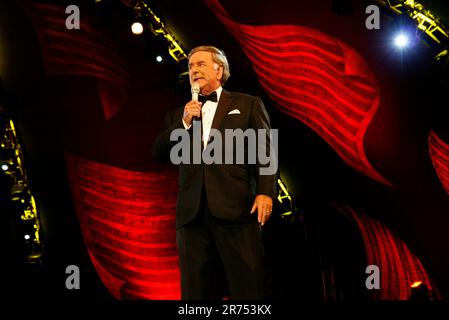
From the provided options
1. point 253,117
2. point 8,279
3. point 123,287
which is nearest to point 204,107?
point 253,117

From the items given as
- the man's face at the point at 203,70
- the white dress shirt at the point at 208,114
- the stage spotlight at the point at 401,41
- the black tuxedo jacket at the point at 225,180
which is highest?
the stage spotlight at the point at 401,41

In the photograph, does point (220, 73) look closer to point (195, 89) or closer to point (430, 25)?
point (195, 89)

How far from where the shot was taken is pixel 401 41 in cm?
387

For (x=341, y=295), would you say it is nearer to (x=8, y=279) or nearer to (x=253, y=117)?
(x=253, y=117)

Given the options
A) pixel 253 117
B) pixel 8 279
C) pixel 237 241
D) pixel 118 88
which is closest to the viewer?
Result: pixel 237 241

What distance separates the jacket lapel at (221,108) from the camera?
257cm

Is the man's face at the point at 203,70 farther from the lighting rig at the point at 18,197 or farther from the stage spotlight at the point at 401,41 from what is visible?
the lighting rig at the point at 18,197

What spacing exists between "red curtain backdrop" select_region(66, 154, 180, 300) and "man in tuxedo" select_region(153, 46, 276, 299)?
160 centimetres

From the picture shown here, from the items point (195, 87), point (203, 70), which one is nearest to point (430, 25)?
point (203, 70)

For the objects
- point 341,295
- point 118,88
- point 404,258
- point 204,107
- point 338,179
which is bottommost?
point 341,295

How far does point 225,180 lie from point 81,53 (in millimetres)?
2229

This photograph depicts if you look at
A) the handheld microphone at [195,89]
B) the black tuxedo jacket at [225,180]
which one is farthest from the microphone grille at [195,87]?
the black tuxedo jacket at [225,180]

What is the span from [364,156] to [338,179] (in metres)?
0.25

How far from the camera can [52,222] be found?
4086 mm
